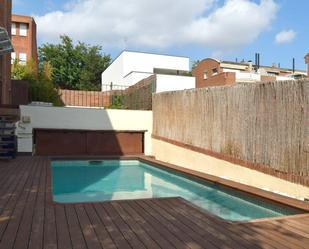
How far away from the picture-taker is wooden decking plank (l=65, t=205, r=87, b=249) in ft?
13.6

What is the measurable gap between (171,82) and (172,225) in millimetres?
13129

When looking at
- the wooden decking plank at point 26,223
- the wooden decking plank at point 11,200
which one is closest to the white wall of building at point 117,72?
the wooden decking plank at point 11,200

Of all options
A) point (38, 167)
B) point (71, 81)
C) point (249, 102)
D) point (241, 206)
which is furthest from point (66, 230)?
point (71, 81)

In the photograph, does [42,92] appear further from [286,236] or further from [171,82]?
[286,236]

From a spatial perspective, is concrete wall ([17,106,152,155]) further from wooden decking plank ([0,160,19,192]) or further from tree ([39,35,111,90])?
tree ([39,35,111,90])

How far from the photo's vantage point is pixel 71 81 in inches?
1553

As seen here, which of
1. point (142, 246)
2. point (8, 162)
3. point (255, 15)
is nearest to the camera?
point (142, 246)

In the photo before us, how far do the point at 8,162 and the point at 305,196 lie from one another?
957 cm

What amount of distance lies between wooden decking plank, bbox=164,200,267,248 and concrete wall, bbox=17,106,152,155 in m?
11.4

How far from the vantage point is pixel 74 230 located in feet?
15.4

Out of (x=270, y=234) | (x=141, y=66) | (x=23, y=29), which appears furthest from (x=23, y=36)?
(x=270, y=234)

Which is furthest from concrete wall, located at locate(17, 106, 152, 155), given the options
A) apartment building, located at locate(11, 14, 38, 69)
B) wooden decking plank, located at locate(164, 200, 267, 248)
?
apartment building, located at locate(11, 14, 38, 69)

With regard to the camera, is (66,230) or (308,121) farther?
(308,121)

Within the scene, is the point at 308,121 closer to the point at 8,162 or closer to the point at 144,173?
the point at 144,173
